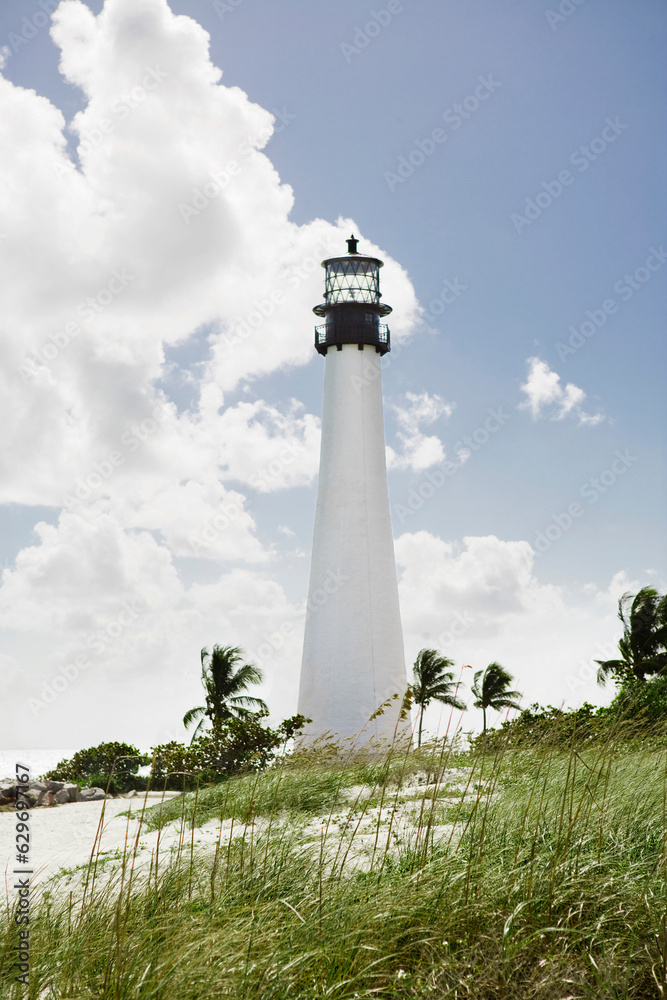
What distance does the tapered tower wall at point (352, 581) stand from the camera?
2277 cm

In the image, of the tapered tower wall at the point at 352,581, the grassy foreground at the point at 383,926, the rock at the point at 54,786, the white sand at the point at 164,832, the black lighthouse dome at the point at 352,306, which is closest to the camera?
the grassy foreground at the point at 383,926

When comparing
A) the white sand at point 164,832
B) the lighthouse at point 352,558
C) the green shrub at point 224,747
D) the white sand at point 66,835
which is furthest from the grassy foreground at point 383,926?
the lighthouse at point 352,558

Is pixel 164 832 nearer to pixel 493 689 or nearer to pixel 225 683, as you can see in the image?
pixel 225 683

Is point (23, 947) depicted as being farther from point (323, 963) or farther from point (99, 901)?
point (323, 963)

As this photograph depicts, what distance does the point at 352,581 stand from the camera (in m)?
23.2

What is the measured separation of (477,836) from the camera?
20.0 ft

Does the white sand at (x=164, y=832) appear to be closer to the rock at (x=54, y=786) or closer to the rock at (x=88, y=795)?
the rock at (x=88, y=795)

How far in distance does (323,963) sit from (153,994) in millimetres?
889

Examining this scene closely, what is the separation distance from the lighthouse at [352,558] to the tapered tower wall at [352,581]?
3cm

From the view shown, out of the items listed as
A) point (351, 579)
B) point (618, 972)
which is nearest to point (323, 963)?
point (618, 972)

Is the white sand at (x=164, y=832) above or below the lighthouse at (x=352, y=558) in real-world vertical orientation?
below

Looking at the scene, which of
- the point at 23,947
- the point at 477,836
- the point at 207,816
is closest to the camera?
the point at 23,947

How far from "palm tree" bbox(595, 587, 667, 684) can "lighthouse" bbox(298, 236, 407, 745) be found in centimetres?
855

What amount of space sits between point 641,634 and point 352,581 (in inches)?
425
